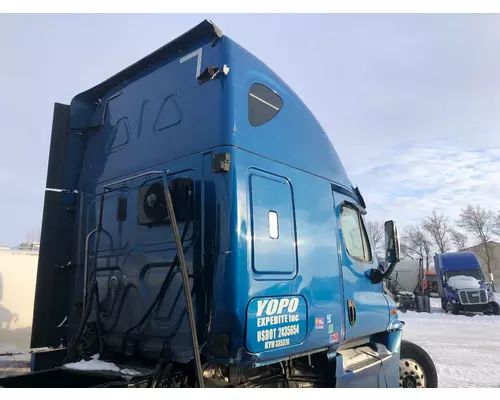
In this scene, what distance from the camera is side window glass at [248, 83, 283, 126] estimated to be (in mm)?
3273

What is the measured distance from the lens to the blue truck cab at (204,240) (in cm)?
285

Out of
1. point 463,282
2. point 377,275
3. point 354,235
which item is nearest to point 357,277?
point 377,275

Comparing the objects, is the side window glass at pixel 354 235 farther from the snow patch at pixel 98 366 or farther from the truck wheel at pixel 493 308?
the truck wheel at pixel 493 308

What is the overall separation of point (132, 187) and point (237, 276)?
1.51 meters

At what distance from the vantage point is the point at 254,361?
9.01 ft

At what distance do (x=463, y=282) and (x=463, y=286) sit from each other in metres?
0.30

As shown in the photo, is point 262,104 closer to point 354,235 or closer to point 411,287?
point 354,235

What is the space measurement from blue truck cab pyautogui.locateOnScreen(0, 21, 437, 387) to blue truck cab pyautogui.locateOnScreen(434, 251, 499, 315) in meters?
17.1

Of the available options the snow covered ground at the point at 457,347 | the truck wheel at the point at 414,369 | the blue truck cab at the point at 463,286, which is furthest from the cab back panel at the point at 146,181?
the blue truck cab at the point at 463,286

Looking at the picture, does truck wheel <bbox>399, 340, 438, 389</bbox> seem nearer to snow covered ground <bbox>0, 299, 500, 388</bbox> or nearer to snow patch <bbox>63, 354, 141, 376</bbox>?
snow covered ground <bbox>0, 299, 500, 388</bbox>

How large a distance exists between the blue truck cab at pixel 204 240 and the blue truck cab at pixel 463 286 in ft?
56.2

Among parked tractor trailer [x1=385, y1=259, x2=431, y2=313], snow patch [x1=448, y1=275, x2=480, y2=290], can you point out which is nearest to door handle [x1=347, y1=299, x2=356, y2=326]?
parked tractor trailer [x1=385, y1=259, x2=431, y2=313]

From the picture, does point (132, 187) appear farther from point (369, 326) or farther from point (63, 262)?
point (369, 326)

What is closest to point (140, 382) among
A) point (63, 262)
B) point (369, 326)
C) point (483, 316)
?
point (63, 262)
